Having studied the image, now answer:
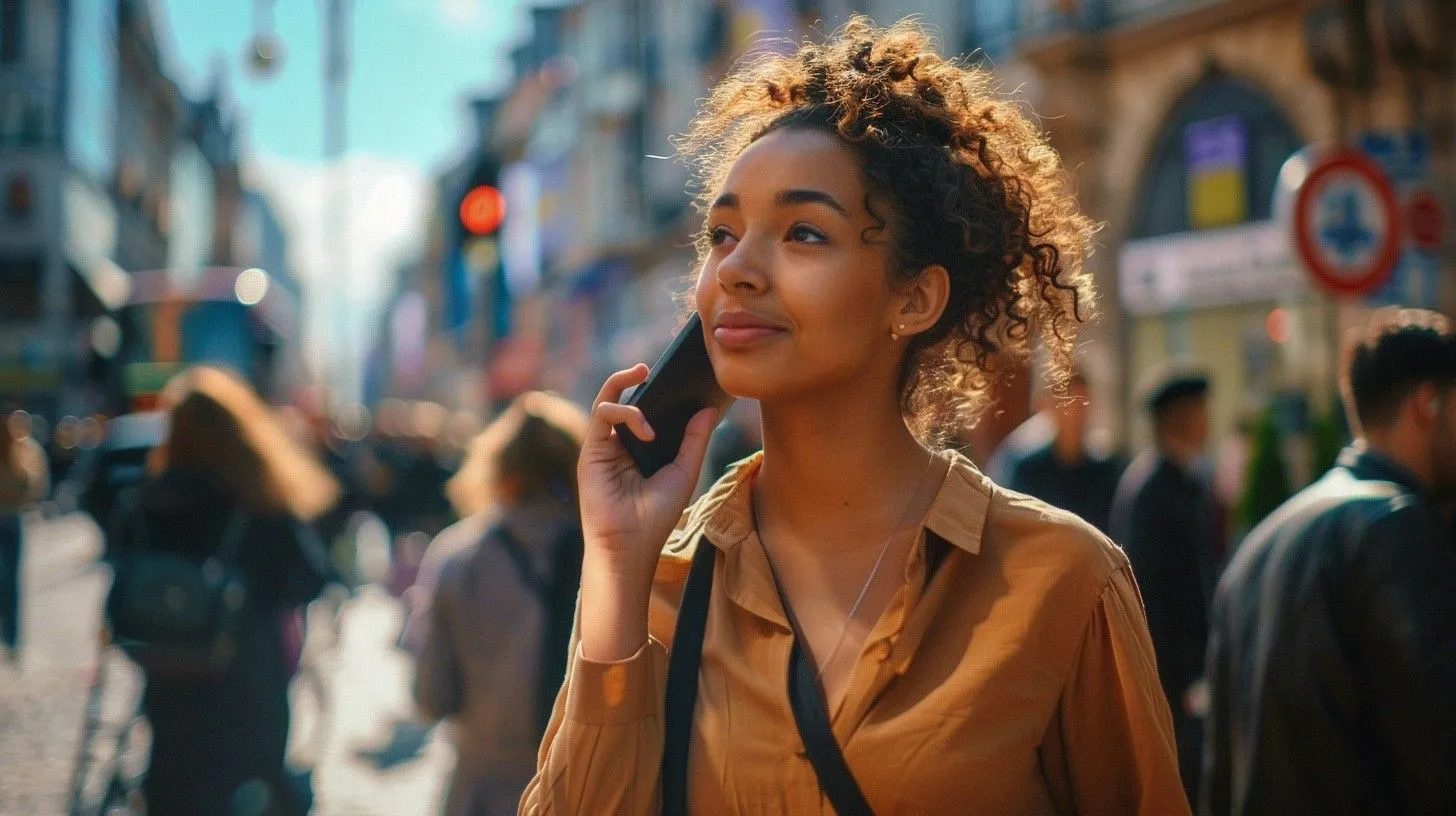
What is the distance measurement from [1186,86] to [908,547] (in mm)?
18175

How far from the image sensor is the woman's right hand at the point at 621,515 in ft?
7.67

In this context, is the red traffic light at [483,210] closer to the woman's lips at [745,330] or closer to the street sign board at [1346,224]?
the street sign board at [1346,224]

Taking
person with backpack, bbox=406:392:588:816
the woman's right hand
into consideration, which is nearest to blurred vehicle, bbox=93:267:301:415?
person with backpack, bbox=406:392:588:816

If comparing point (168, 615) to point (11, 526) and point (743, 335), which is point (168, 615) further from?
point (11, 526)

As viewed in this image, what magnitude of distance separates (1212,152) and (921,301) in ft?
57.6

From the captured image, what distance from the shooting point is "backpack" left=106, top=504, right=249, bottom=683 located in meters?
6.21

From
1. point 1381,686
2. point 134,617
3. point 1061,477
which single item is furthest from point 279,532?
point 1381,686

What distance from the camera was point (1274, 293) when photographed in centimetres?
1814

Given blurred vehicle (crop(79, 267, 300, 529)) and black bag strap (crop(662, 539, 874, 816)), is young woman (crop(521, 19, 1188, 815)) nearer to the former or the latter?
black bag strap (crop(662, 539, 874, 816))

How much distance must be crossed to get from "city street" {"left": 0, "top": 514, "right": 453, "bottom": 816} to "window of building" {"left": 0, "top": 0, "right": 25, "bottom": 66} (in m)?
32.6

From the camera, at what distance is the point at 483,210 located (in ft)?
37.9

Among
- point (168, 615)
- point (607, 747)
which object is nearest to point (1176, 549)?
point (168, 615)

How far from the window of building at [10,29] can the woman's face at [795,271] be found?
162 ft

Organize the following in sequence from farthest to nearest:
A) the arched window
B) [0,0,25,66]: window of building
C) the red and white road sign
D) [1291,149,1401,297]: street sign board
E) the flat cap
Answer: [0,0,25,66]: window of building
the arched window
the red and white road sign
[1291,149,1401,297]: street sign board
the flat cap
